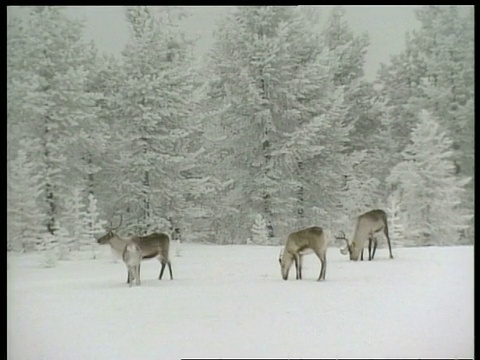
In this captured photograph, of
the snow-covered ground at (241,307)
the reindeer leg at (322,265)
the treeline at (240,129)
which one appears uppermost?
the treeline at (240,129)

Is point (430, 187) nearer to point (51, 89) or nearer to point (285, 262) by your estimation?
point (285, 262)

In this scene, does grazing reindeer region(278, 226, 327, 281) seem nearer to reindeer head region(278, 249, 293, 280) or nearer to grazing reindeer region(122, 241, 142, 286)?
reindeer head region(278, 249, 293, 280)

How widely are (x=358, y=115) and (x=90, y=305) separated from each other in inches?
40.0

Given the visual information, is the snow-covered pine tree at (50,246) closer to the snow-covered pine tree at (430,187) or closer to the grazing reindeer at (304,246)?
the grazing reindeer at (304,246)

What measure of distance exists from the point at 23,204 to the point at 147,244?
39 cm

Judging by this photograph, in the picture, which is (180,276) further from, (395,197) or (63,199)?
(395,197)

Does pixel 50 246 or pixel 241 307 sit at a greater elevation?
pixel 50 246

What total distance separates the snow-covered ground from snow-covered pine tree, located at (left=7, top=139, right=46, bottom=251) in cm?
5

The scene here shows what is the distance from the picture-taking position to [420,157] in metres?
2.18

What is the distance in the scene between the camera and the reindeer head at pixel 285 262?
219 cm

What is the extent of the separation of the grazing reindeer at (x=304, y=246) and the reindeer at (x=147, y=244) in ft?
1.18

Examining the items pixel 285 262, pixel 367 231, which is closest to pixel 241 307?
pixel 285 262

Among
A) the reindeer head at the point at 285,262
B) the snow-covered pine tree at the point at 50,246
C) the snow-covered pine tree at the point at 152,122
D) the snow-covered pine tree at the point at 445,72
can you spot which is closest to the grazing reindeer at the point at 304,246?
the reindeer head at the point at 285,262

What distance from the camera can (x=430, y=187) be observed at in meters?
2.18
